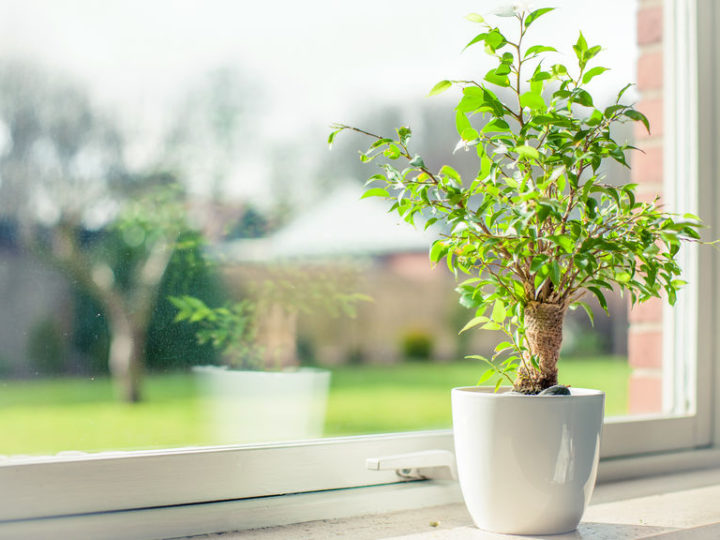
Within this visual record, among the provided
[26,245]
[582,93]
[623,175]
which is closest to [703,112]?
[623,175]

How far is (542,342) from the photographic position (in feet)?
2.99

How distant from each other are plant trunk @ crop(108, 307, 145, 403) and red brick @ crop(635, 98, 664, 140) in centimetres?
102

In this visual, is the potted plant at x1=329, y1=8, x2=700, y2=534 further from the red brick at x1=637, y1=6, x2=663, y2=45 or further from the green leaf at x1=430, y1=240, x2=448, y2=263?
the red brick at x1=637, y1=6, x2=663, y2=45

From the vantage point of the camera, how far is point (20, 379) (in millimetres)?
875

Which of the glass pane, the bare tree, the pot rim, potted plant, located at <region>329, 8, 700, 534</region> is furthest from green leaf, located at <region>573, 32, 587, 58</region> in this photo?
the bare tree

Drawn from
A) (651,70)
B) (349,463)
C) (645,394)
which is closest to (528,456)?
(349,463)

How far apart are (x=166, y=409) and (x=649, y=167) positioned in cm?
101

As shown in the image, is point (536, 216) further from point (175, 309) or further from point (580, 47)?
point (175, 309)

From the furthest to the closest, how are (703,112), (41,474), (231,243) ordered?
(703,112) < (231,243) < (41,474)

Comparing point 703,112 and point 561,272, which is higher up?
point 703,112

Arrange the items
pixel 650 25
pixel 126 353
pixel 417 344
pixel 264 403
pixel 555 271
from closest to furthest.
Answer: pixel 555 271 < pixel 126 353 < pixel 264 403 < pixel 417 344 < pixel 650 25

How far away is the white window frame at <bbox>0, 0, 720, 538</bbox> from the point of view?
2.84 ft

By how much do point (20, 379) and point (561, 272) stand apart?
629 millimetres

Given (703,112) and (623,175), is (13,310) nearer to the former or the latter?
(623,175)
